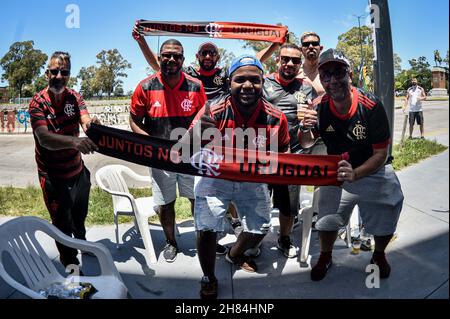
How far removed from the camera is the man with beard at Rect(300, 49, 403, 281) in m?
2.62

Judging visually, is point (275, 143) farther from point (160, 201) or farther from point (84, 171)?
point (84, 171)

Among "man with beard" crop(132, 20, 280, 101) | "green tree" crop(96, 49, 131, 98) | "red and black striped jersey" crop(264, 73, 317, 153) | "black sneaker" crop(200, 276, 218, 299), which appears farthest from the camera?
"green tree" crop(96, 49, 131, 98)

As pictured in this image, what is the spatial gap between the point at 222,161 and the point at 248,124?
13.8 inches

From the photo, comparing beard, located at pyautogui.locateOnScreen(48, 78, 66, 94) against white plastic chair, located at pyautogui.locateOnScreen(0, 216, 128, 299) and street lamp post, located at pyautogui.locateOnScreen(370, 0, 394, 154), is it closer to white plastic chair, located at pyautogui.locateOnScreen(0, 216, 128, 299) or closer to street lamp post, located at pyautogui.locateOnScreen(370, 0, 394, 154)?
white plastic chair, located at pyautogui.locateOnScreen(0, 216, 128, 299)

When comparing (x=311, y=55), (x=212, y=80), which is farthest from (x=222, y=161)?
(x=212, y=80)

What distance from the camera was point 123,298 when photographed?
253cm

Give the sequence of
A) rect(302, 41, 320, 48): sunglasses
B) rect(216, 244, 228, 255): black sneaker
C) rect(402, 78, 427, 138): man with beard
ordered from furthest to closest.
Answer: rect(402, 78, 427, 138): man with beard < rect(302, 41, 320, 48): sunglasses < rect(216, 244, 228, 255): black sneaker

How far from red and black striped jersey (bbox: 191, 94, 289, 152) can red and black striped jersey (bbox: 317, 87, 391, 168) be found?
388 mm

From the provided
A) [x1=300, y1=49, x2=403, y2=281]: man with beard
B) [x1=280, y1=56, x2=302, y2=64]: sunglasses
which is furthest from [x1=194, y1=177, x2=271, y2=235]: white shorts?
[x1=280, y1=56, x2=302, y2=64]: sunglasses

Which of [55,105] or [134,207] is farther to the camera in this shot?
[134,207]

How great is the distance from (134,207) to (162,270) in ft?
2.17

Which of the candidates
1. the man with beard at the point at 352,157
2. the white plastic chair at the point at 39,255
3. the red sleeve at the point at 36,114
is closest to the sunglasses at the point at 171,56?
the red sleeve at the point at 36,114
